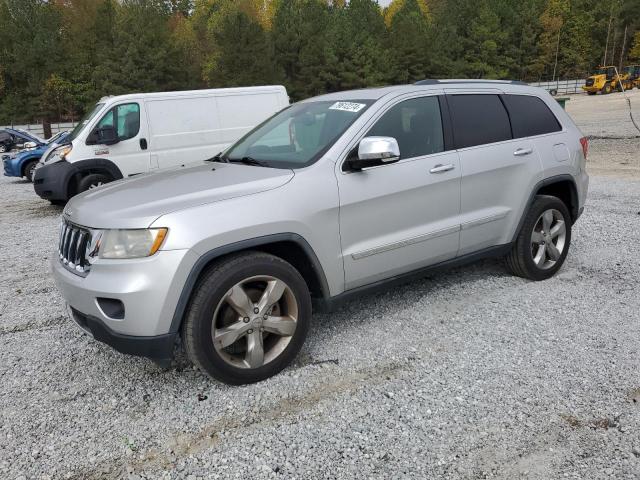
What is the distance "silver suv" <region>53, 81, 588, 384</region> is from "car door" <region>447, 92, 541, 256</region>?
12mm

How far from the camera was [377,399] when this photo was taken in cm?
311

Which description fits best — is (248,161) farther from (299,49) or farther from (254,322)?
(299,49)

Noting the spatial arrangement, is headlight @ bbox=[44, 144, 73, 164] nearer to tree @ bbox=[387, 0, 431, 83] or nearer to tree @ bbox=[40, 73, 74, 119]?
tree @ bbox=[40, 73, 74, 119]

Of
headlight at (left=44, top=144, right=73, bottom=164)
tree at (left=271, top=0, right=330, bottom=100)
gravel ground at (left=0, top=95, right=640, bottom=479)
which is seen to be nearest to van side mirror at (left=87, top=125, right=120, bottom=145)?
headlight at (left=44, top=144, right=73, bottom=164)

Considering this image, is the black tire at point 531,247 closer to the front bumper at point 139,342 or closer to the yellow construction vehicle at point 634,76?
the front bumper at point 139,342

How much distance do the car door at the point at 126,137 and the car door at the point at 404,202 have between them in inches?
265

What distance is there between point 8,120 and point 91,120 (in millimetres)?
48470

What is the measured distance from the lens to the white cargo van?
9414 mm

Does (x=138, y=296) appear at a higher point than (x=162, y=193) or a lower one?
lower

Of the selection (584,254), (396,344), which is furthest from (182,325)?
(584,254)

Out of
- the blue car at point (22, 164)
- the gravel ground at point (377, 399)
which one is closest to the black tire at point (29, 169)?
the blue car at point (22, 164)

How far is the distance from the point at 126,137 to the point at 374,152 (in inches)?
286

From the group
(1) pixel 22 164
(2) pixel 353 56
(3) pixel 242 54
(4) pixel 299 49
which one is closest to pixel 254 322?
(1) pixel 22 164

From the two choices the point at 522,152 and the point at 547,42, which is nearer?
the point at 522,152
